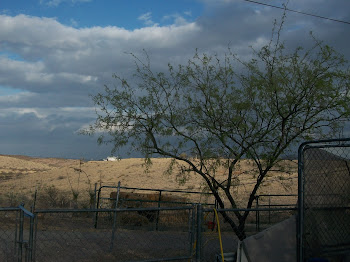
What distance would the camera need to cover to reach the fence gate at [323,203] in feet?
20.8

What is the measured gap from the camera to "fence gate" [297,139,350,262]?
6.34 m

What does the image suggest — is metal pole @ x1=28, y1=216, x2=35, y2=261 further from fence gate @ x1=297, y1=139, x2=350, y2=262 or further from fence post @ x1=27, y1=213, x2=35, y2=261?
fence gate @ x1=297, y1=139, x2=350, y2=262

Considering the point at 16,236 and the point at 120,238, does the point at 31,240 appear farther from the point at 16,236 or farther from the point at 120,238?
the point at 120,238

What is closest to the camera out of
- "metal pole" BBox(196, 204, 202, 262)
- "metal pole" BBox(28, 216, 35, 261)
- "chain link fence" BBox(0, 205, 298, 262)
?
"metal pole" BBox(28, 216, 35, 261)

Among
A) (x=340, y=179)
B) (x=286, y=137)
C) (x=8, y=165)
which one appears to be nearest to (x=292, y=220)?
(x=340, y=179)

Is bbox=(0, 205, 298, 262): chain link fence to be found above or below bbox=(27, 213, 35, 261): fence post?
below

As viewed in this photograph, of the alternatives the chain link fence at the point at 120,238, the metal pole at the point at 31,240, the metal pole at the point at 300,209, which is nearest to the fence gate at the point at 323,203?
the metal pole at the point at 300,209

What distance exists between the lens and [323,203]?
6668 millimetres

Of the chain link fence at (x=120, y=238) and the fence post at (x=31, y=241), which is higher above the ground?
the fence post at (x=31, y=241)

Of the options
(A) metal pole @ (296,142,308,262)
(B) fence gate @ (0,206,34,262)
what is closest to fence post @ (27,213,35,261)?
(B) fence gate @ (0,206,34,262)

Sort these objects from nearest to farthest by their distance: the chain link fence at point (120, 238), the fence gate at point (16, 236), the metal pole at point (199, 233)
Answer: the fence gate at point (16, 236)
the metal pole at point (199, 233)
the chain link fence at point (120, 238)

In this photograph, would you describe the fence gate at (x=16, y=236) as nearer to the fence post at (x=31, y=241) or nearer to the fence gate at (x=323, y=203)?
the fence post at (x=31, y=241)

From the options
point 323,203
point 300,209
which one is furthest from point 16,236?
point 323,203

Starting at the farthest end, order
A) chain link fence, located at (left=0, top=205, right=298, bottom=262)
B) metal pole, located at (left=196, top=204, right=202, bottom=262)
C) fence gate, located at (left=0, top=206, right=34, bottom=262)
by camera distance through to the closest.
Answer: chain link fence, located at (left=0, top=205, right=298, bottom=262) < metal pole, located at (left=196, top=204, right=202, bottom=262) < fence gate, located at (left=0, top=206, right=34, bottom=262)
